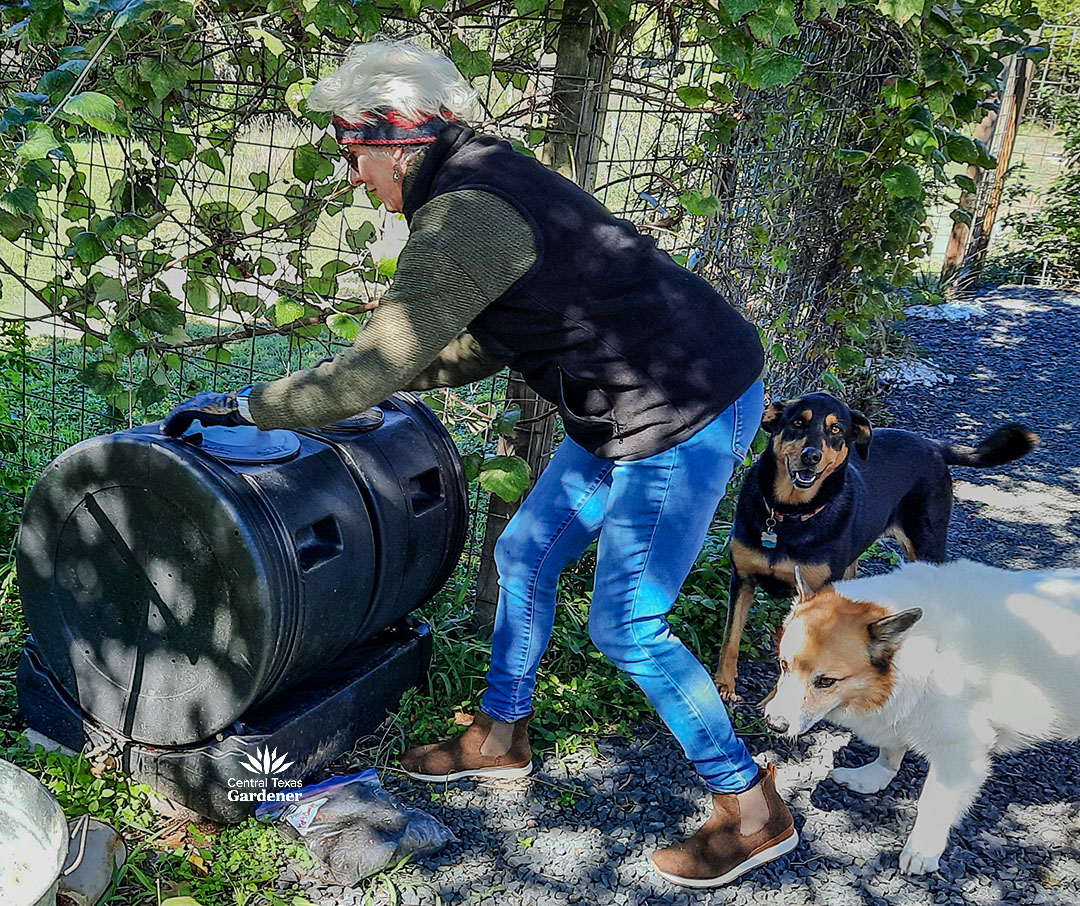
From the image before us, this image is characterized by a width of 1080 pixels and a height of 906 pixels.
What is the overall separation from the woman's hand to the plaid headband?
0.76m

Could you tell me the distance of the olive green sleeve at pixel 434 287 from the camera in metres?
2.27

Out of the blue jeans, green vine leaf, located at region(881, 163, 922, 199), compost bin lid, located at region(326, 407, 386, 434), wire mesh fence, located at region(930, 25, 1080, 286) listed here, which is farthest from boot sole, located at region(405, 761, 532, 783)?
wire mesh fence, located at region(930, 25, 1080, 286)

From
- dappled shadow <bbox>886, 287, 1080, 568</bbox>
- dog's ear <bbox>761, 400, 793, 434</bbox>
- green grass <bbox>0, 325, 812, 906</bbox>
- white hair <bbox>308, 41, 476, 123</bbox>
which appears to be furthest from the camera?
dappled shadow <bbox>886, 287, 1080, 568</bbox>

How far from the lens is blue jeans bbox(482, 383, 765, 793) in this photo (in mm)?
2578

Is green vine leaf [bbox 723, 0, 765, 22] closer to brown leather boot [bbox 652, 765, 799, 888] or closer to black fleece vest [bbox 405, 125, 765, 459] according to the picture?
black fleece vest [bbox 405, 125, 765, 459]

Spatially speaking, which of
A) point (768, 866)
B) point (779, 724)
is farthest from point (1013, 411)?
point (768, 866)

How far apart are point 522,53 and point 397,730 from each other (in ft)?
7.91

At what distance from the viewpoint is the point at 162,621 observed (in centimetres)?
279

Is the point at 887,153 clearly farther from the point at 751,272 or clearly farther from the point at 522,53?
the point at 522,53

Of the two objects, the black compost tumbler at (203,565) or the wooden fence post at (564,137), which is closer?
the black compost tumbler at (203,565)

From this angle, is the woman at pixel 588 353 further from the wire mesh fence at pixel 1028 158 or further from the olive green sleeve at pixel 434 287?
the wire mesh fence at pixel 1028 158

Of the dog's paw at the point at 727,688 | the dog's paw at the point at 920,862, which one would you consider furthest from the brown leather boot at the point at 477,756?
the dog's paw at the point at 920,862

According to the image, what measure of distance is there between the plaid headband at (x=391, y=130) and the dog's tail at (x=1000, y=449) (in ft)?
9.77

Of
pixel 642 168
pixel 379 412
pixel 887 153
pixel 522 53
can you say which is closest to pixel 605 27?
pixel 522 53
